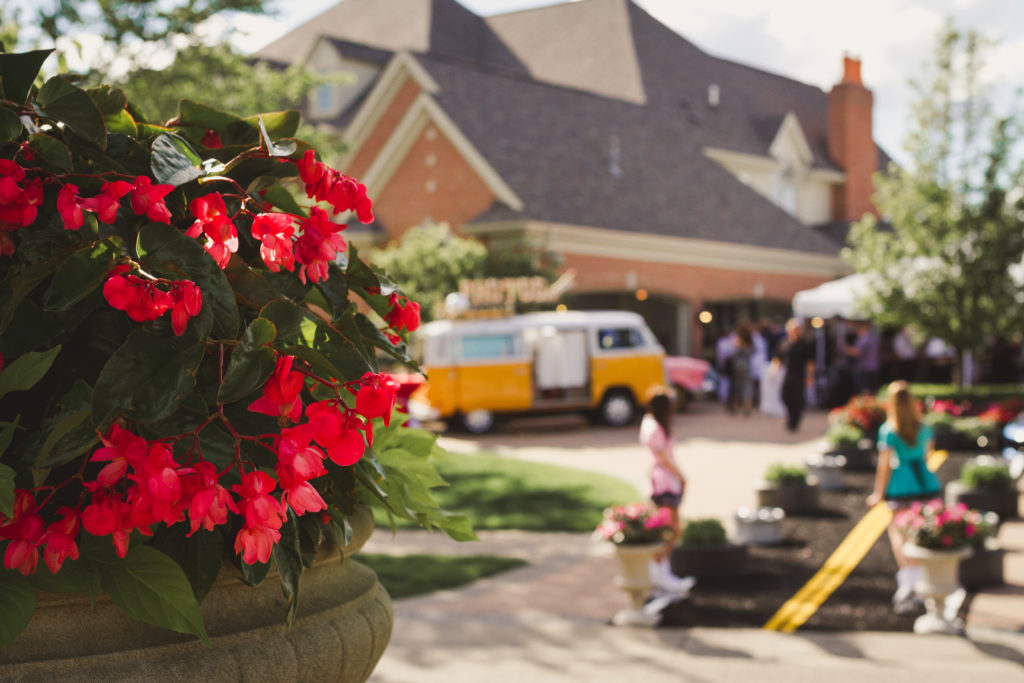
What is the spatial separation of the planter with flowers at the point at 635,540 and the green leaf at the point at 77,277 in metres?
5.93

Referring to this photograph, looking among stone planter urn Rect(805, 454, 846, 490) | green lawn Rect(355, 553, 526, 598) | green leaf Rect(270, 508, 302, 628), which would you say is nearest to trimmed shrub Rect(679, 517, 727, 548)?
green lawn Rect(355, 553, 526, 598)

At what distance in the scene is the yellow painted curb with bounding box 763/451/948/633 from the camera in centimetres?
710

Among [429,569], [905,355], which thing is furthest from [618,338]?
[429,569]

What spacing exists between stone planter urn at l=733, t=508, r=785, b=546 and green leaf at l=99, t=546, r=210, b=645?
8.20 metres

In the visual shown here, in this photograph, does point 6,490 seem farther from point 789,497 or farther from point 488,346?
point 488,346

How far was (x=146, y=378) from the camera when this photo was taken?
1701 mm

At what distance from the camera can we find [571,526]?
1094cm

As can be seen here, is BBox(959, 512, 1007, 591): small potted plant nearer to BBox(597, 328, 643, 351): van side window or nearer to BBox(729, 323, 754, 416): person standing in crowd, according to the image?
BBox(597, 328, 643, 351): van side window

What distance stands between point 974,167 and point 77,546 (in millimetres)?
19450

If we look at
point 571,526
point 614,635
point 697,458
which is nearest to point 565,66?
point 697,458

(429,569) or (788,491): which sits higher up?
(788,491)

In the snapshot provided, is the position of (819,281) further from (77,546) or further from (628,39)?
(77,546)

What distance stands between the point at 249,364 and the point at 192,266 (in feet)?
0.67

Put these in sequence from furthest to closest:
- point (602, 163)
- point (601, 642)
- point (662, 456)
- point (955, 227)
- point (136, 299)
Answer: point (602, 163) → point (955, 227) → point (662, 456) → point (601, 642) → point (136, 299)
